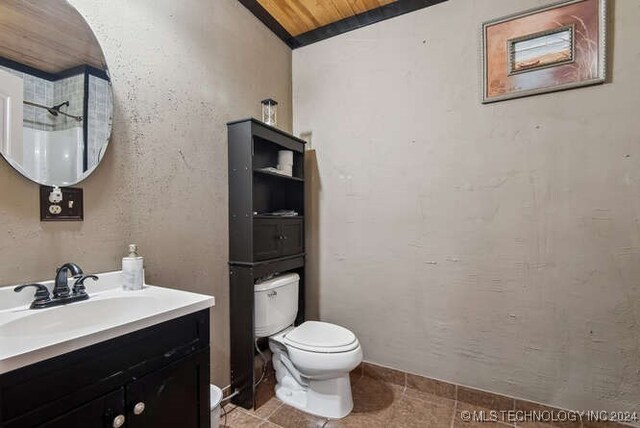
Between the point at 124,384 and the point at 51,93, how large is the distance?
1.02 m

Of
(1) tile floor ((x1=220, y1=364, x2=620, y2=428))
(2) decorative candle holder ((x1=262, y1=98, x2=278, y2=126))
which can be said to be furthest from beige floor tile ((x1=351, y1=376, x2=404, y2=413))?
(2) decorative candle holder ((x1=262, y1=98, x2=278, y2=126))

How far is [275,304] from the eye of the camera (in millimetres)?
1870

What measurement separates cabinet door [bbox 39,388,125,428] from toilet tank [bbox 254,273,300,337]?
94 centimetres

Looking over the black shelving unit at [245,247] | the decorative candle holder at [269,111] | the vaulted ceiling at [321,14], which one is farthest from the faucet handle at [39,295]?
the vaulted ceiling at [321,14]

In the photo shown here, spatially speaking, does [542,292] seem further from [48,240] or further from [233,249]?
[48,240]

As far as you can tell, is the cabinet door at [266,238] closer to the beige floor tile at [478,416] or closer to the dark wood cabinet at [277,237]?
the dark wood cabinet at [277,237]

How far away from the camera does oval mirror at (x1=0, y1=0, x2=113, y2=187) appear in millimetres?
998

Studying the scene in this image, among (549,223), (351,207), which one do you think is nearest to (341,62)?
(351,207)

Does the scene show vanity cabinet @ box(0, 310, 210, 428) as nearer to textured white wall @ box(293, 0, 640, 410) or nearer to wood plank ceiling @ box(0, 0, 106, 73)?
wood plank ceiling @ box(0, 0, 106, 73)

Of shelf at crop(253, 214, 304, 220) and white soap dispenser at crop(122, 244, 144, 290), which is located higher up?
shelf at crop(253, 214, 304, 220)

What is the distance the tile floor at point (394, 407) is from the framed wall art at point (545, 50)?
1729mm

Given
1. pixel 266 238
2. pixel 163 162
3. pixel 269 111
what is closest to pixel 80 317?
pixel 163 162

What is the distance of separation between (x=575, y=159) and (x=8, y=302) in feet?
8.00

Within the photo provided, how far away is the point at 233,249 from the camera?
1783 millimetres
